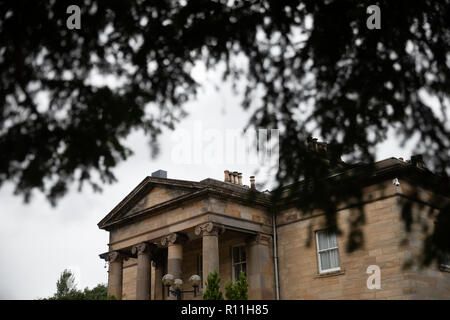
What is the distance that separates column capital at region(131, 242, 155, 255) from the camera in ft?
81.1

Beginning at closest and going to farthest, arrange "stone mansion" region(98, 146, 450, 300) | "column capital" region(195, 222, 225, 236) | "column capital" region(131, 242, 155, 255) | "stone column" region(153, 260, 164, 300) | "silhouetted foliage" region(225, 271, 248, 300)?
"silhouetted foliage" region(225, 271, 248, 300) → "stone mansion" region(98, 146, 450, 300) → "column capital" region(195, 222, 225, 236) → "column capital" region(131, 242, 155, 255) → "stone column" region(153, 260, 164, 300)

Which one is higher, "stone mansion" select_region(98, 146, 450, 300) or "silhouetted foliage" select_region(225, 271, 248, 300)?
"stone mansion" select_region(98, 146, 450, 300)

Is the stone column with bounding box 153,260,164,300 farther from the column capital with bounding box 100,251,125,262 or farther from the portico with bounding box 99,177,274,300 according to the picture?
the column capital with bounding box 100,251,125,262

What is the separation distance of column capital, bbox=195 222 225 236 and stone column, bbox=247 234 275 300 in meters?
2.17

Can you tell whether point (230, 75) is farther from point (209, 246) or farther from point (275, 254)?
point (275, 254)

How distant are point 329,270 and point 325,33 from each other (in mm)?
17190

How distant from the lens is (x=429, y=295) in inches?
775

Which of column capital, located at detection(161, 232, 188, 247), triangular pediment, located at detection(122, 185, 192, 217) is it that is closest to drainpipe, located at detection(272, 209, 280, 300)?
column capital, located at detection(161, 232, 188, 247)

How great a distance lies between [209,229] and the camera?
2180cm

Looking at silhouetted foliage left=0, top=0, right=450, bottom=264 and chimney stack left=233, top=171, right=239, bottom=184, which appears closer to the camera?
silhouetted foliage left=0, top=0, right=450, bottom=264

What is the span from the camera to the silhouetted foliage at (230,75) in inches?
233

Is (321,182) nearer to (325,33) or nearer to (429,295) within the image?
(325,33)

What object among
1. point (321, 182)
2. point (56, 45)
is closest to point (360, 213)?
point (321, 182)

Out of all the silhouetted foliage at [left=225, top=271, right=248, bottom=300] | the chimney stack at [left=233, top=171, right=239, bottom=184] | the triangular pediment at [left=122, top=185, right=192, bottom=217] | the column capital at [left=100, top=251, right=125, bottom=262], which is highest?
the chimney stack at [left=233, top=171, right=239, bottom=184]
